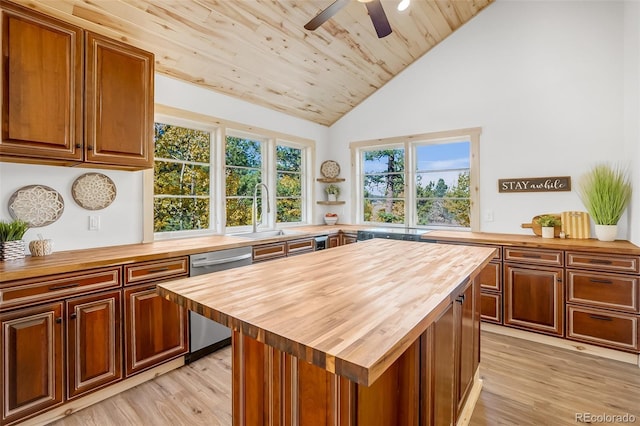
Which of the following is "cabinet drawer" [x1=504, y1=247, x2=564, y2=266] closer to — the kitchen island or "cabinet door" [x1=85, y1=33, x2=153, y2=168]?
the kitchen island

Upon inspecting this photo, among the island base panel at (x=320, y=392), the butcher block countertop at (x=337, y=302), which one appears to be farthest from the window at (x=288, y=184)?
the island base panel at (x=320, y=392)

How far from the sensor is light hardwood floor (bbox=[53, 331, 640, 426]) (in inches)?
74.1

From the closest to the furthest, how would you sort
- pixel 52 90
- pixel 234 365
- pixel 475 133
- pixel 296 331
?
1. pixel 296 331
2. pixel 234 365
3. pixel 52 90
4. pixel 475 133

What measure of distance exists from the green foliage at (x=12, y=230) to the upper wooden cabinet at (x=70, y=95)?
1.35ft

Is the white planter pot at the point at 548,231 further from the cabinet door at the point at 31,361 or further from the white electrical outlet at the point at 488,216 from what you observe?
the cabinet door at the point at 31,361

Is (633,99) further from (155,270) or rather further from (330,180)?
(155,270)

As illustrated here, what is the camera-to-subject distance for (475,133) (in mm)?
3664

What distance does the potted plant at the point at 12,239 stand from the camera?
1.89 meters

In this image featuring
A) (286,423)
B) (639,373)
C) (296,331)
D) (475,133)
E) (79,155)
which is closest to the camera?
(296,331)

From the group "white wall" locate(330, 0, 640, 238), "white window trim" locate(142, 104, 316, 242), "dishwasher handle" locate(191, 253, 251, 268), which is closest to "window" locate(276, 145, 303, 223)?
"white window trim" locate(142, 104, 316, 242)

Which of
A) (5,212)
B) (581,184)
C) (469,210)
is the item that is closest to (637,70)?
(581,184)

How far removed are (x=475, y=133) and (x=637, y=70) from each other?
54.3 inches

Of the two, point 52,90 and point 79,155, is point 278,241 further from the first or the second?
point 52,90

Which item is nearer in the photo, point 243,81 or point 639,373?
point 639,373
